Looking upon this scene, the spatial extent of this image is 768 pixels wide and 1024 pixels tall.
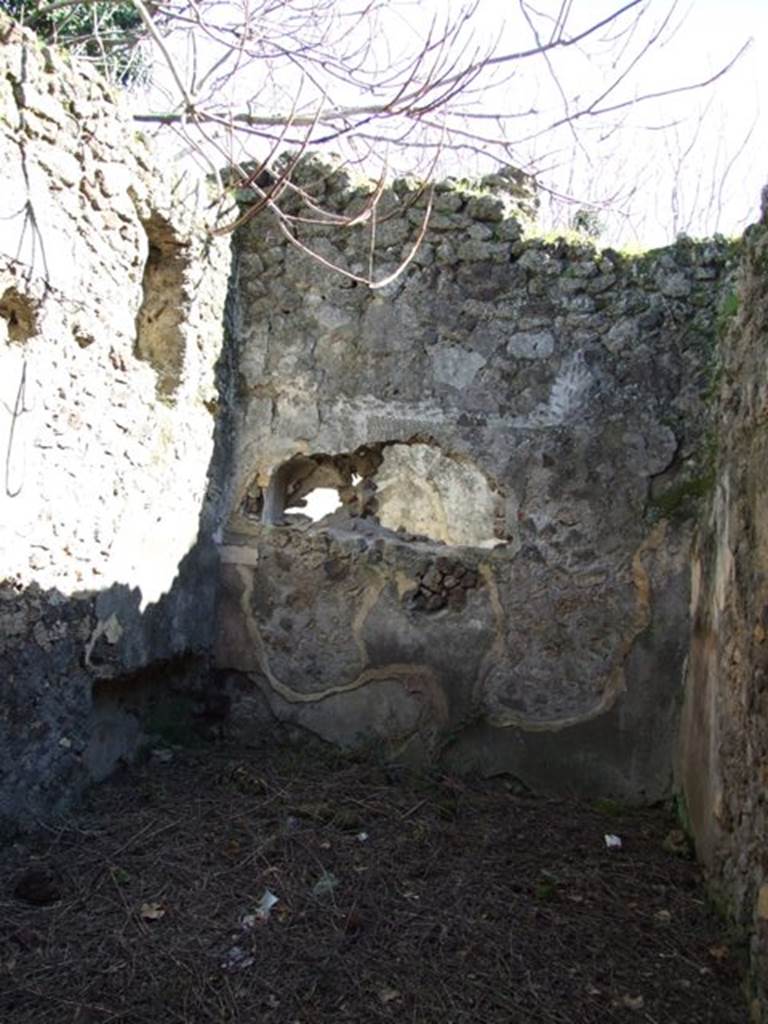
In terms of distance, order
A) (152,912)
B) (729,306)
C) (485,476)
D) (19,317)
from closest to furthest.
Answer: (152,912) < (19,317) < (729,306) < (485,476)

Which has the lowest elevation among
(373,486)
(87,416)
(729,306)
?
(373,486)

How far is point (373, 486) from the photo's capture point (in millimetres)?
4574

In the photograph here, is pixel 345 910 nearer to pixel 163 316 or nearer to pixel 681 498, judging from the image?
pixel 681 498

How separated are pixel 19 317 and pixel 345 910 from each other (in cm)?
204

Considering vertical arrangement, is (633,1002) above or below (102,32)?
below

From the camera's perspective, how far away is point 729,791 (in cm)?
286

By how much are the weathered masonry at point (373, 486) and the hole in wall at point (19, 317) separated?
13 cm

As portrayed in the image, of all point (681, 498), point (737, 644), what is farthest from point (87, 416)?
point (681, 498)

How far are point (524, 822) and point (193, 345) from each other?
2268 millimetres

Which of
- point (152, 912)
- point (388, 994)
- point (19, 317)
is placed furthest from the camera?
point (19, 317)

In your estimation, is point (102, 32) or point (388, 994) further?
point (102, 32)

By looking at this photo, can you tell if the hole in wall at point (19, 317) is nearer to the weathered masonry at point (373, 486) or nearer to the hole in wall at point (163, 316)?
the weathered masonry at point (373, 486)

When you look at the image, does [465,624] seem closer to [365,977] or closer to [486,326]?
[486,326]

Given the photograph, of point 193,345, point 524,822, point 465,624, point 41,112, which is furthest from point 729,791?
point 41,112
